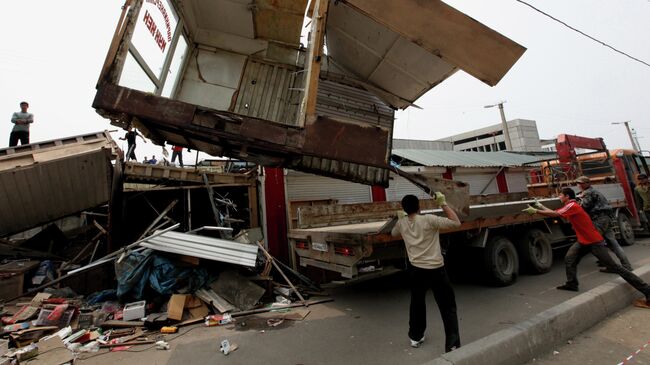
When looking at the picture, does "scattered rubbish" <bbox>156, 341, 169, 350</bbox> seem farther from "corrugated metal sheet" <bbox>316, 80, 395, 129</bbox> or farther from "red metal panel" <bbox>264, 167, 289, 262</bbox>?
"corrugated metal sheet" <bbox>316, 80, 395, 129</bbox>

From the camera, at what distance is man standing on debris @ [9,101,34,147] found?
6.76 meters

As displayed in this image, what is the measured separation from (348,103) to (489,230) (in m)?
3.53

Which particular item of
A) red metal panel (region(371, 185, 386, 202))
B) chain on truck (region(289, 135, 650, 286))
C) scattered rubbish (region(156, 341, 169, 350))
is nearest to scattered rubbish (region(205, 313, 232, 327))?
scattered rubbish (region(156, 341, 169, 350))

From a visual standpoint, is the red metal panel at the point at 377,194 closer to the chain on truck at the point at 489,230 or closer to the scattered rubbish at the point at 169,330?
the chain on truck at the point at 489,230

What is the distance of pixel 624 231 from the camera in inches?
327

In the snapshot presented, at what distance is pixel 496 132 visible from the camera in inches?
1735

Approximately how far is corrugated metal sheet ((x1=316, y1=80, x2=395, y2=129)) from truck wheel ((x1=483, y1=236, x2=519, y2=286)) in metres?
2.93

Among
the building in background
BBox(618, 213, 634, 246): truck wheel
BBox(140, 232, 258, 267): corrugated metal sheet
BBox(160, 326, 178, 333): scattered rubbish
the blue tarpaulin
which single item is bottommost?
BBox(160, 326, 178, 333): scattered rubbish

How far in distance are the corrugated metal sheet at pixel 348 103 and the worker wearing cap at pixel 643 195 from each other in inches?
322

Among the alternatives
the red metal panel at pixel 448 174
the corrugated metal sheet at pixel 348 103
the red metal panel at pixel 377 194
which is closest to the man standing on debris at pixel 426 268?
the corrugated metal sheet at pixel 348 103

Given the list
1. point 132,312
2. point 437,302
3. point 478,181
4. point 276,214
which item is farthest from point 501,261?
point 478,181

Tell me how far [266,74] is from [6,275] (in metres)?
5.82

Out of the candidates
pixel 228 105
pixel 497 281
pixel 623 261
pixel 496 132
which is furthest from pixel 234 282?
pixel 496 132

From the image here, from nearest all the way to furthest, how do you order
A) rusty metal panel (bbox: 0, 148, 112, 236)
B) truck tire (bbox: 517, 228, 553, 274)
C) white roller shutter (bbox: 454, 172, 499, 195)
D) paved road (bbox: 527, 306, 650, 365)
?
1. paved road (bbox: 527, 306, 650, 365)
2. rusty metal panel (bbox: 0, 148, 112, 236)
3. truck tire (bbox: 517, 228, 553, 274)
4. white roller shutter (bbox: 454, 172, 499, 195)
